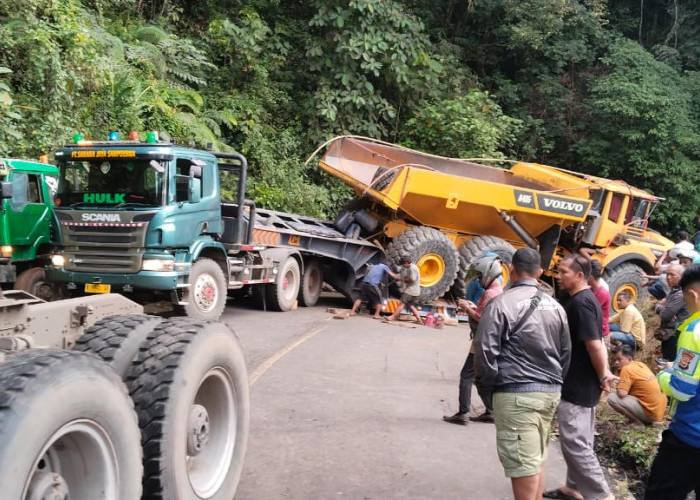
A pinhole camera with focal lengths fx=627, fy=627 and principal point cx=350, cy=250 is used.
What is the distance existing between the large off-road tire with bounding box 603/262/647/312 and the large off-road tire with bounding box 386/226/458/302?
12.5ft

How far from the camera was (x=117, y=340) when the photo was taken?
10.3 feet

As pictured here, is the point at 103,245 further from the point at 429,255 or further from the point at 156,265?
the point at 429,255

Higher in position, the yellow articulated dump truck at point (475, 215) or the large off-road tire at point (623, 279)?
the yellow articulated dump truck at point (475, 215)

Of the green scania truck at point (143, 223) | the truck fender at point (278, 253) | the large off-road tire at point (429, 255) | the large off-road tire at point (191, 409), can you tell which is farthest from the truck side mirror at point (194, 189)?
the large off-road tire at point (191, 409)

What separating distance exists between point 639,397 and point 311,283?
7898 mm

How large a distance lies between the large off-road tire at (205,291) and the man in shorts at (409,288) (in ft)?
11.3

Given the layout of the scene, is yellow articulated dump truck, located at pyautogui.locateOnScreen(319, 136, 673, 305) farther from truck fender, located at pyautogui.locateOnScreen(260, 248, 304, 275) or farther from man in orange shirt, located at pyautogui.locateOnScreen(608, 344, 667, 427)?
man in orange shirt, located at pyautogui.locateOnScreen(608, 344, 667, 427)

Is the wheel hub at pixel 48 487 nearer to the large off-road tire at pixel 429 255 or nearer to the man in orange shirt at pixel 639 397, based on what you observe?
the man in orange shirt at pixel 639 397

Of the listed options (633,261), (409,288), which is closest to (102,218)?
(409,288)

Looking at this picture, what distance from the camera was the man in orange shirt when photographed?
18.4ft

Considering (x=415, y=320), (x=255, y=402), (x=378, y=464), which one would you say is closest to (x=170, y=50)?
(x=415, y=320)

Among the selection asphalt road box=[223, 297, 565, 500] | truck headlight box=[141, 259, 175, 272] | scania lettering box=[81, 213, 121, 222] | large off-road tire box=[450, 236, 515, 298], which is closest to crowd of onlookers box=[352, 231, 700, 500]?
asphalt road box=[223, 297, 565, 500]

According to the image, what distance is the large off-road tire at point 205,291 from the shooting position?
9.07m

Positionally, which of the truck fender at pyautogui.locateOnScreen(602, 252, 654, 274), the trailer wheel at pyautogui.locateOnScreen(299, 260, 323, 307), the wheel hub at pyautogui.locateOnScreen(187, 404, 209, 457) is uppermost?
the wheel hub at pyautogui.locateOnScreen(187, 404, 209, 457)
